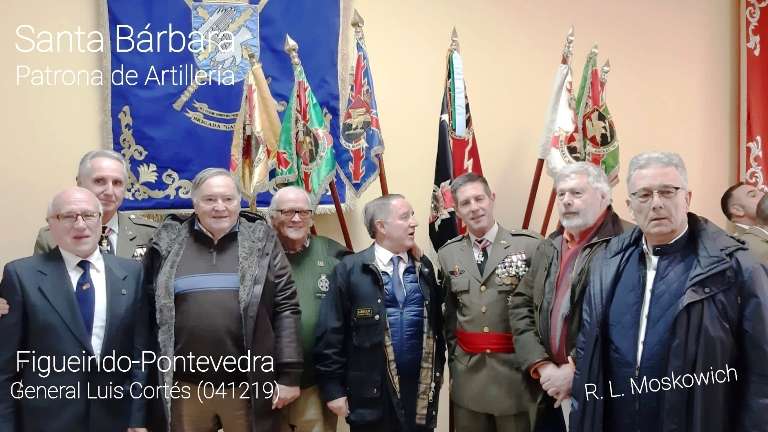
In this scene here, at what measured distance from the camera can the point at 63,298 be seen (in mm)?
2322

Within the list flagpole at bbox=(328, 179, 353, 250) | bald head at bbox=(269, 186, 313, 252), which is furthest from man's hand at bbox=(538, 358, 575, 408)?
flagpole at bbox=(328, 179, 353, 250)

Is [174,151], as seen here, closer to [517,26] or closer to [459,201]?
[459,201]

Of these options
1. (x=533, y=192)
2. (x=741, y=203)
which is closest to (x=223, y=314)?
(x=533, y=192)

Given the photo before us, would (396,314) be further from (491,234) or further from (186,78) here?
(186,78)

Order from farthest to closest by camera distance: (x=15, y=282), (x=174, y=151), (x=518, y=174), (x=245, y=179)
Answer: (x=518, y=174), (x=174, y=151), (x=245, y=179), (x=15, y=282)

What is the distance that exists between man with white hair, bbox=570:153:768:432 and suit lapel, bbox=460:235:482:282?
0.63m

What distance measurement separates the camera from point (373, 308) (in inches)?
108

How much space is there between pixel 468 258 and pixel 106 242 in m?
1.48

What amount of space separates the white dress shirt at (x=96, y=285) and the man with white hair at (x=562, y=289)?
151 centimetres

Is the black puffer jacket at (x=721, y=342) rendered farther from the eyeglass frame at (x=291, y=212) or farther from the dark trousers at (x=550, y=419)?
the eyeglass frame at (x=291, y=212)

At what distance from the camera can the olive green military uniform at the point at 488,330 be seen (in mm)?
2650

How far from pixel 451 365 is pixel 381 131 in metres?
1.57

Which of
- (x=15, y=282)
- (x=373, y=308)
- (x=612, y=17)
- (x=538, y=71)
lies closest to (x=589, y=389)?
(x=373, y=308)

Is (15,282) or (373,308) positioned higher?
(15,282)
